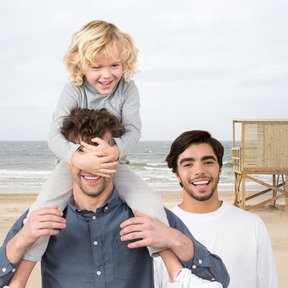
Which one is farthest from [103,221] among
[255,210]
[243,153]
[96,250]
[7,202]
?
[7,202]

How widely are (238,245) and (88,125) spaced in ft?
5.15

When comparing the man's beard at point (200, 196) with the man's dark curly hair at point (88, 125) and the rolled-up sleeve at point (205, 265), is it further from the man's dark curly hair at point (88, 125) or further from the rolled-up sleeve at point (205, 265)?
the man's dark curly hair at point (88, 125)

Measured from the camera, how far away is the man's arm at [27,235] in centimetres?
227

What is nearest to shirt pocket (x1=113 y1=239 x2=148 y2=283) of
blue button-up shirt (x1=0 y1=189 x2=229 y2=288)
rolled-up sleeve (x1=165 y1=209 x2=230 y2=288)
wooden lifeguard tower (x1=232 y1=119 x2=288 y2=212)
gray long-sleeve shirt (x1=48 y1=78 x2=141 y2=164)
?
blue button-up shirt (x1=0 y1=189 x2=229 y2=288)

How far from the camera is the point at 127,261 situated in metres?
2.56

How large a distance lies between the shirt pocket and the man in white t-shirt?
80 centimetres

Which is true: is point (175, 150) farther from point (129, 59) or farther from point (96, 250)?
point (96, 250)

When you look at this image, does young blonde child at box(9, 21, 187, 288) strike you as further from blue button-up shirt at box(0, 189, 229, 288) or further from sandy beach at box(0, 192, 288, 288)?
sandy beach at box(0, 192, 288, 288)

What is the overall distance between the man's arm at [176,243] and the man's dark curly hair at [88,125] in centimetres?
48

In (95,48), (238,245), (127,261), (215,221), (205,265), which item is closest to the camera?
(205,265)

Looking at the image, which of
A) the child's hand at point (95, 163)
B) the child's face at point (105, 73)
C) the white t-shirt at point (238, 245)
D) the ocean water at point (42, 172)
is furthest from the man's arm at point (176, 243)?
the ocean water at point (42, 172)

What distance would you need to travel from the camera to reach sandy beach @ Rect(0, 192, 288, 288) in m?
7.91

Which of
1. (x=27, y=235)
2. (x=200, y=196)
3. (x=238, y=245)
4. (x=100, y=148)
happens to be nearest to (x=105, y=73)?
(x=100, y=148)

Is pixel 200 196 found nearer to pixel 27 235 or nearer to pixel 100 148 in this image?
pixel 100 148
